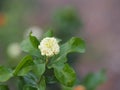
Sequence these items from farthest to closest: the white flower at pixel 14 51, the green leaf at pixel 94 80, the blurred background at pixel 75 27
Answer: the blurred background at pixel 75 27, the white flower at pixel 14 51, the green leaf at pixel 94 80

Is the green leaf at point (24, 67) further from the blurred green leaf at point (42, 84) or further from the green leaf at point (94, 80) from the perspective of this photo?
the green leaf at point (94, 80)

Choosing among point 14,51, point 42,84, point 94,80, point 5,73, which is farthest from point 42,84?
point 14,51

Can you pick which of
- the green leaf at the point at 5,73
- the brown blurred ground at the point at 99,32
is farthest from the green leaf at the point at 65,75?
the brown blurred ground at the point at 99,32

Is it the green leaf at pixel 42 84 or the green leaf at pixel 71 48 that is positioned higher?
the green leaf at pixel 71 48

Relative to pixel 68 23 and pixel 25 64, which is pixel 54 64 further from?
pixel 68 23

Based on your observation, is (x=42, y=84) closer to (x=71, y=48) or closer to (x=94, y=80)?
(x=71, y=48)

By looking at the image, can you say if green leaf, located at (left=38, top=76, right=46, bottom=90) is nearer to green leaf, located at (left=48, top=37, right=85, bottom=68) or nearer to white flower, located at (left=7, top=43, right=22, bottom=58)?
green leaf, located at (left=48, top=37, right=85, bottom=68)

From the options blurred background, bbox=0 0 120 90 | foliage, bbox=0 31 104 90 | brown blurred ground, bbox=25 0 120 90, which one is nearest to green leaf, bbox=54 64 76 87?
foliage, bbox=0 31 104 90
